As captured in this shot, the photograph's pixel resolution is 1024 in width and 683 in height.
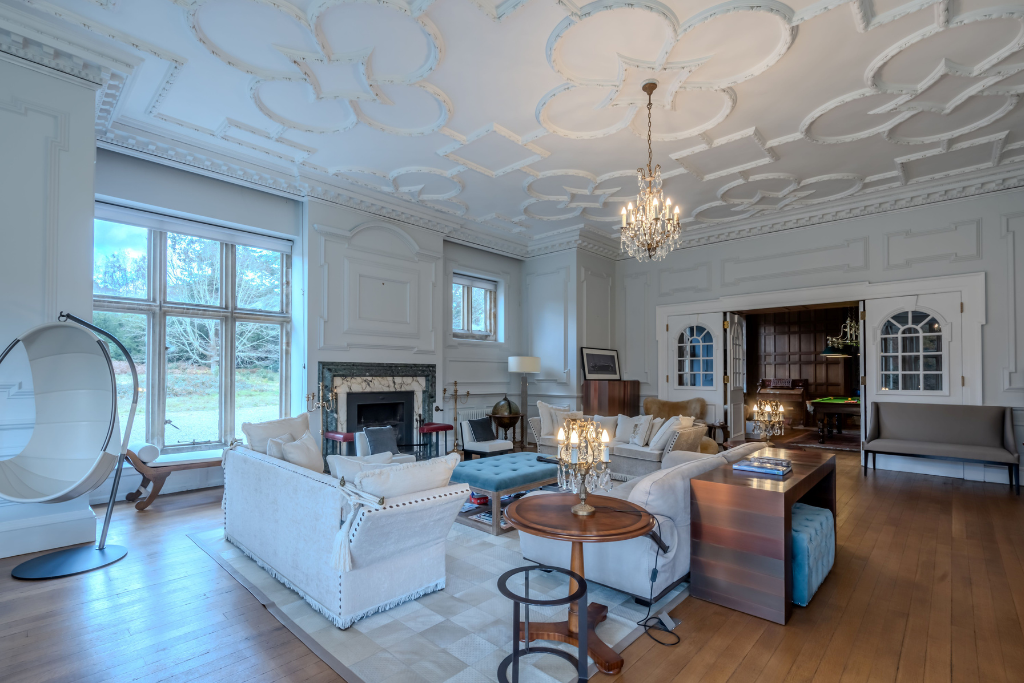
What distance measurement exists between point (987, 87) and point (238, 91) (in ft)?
19.0

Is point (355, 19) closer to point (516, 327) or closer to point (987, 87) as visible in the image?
point (987, 87)

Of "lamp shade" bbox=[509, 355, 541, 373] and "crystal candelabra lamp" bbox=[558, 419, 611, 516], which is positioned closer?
"crystal candelabra lamp" bbox=[558, 419, 611, 516]

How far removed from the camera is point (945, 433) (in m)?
5.75

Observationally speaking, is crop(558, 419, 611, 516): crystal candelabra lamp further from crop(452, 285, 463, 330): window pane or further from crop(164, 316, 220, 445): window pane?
crop(452, 285, 463, 330): window pane

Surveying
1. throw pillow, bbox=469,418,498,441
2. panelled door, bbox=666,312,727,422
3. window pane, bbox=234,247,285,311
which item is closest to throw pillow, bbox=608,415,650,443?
throw pillow, bbox=469,418,498,441

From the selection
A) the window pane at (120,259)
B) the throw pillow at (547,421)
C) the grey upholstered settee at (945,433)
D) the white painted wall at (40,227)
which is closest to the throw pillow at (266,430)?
the white painted wall at (40,227)

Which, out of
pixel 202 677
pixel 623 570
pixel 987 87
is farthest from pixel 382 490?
pixel 987 87

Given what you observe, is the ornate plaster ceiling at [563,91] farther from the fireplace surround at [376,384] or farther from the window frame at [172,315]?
the fireplace surround at [376,384]

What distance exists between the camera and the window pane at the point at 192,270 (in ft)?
16.9

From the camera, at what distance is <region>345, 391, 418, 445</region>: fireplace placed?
6.02 metres

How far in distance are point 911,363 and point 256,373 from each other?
794 centimetres

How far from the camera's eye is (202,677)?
204cm

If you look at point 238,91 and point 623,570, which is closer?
point 623,570

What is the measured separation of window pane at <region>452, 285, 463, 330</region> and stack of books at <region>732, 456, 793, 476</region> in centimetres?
538
